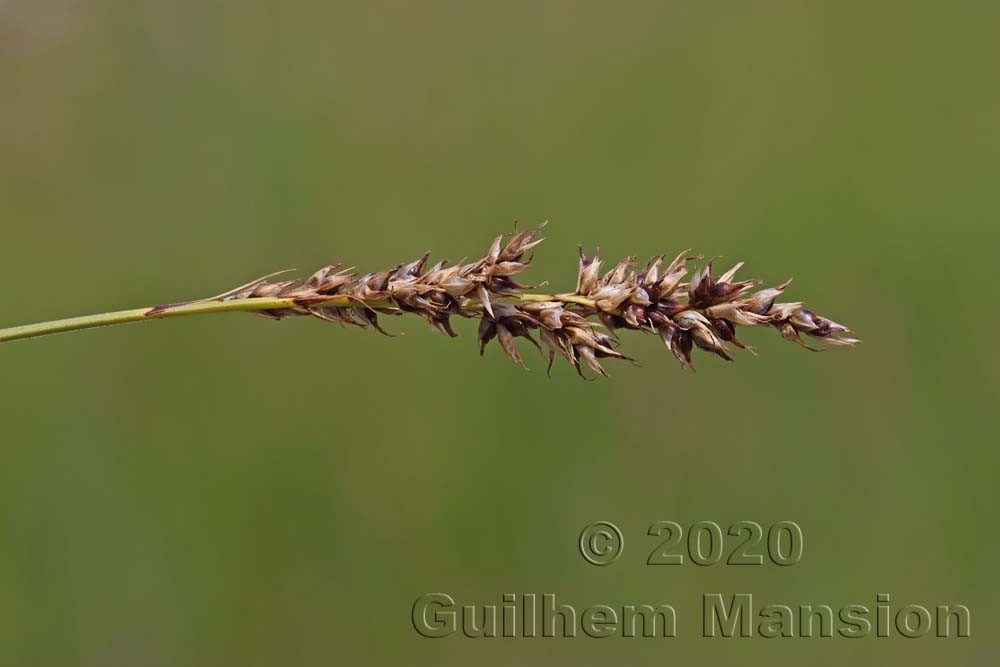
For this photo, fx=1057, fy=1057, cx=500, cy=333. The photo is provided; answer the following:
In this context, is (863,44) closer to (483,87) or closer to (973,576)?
(483,87)

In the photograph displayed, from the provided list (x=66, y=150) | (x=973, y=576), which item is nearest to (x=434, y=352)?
(x=66, y=150)

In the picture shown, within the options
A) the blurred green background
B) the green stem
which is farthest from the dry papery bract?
the blurred green background

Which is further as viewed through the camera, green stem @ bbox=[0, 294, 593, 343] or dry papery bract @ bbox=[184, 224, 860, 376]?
dry papery bract @ bbox=[184, 224, 860, 376]

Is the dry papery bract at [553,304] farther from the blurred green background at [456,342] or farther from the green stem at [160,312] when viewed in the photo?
the blurred green background at [456,342]
